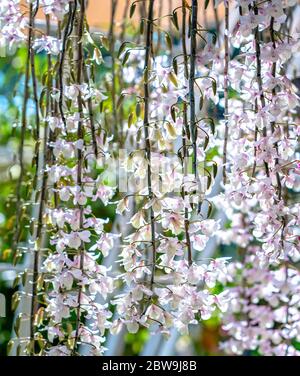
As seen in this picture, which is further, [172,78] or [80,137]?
[80,137]

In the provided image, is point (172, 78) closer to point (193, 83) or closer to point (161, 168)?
point (193, 83)

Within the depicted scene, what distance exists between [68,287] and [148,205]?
21 cm

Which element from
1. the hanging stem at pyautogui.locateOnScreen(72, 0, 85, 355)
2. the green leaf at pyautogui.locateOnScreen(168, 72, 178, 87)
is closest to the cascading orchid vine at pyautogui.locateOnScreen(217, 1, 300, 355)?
the green leaf at pyautogui.locateOnScreen(168, 72, 178, 87)

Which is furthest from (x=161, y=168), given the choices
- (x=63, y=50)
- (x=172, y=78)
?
(x=63, y=50)

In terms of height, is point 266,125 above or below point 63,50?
below

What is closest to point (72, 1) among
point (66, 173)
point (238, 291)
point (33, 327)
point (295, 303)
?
point (66, 173)

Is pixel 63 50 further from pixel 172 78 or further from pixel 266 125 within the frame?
pixel 266 125

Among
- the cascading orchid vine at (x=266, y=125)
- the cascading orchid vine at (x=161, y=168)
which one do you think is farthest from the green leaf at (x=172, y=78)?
the cascading orchid vine at (x=266, y=125)

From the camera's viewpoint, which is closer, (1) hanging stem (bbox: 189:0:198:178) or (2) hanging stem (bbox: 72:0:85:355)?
(1) hanging stem (bbox: 189:0:198:178)

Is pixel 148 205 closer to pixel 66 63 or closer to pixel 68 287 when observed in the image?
pixel 68 287

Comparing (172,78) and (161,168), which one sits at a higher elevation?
(172,78)

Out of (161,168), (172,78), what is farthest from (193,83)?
(161,168)

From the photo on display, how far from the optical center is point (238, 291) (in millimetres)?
2006

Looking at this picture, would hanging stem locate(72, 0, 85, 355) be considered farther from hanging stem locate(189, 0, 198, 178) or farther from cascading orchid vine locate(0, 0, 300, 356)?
hanging stem locate(189, 0, 198, 178)
